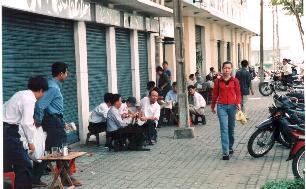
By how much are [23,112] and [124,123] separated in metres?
4.65

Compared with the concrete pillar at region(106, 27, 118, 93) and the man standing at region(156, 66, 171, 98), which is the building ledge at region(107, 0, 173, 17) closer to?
the concrete pillar at region(106, 27, 118, 93)

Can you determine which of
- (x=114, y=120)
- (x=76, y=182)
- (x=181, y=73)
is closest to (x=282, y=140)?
(x=114, y=120)

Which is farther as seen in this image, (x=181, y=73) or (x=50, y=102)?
(x=181, y=73)

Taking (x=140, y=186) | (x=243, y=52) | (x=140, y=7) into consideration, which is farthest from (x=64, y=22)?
(x=243, y=52)

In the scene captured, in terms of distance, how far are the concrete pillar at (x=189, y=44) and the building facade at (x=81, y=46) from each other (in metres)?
6.35

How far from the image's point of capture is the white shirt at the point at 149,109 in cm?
1229

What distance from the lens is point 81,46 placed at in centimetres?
1302

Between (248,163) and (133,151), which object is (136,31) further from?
(248,163)

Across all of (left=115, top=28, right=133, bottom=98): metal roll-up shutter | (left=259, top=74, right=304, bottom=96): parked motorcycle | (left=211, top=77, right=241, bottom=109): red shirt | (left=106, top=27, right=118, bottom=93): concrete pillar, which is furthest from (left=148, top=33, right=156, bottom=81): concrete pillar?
(left=211, top=77, right=241, bottom=109): red shirt

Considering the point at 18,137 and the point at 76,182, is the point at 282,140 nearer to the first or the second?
the point at 76,182

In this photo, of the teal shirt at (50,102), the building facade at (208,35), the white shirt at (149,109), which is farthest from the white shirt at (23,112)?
the building facade at (208,35)

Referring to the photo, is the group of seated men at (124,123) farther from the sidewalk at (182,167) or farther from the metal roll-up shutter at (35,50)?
the metal roll-up shutter at (35,50)

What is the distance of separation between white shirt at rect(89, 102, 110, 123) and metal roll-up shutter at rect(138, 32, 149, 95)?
631cm

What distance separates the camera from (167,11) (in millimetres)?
18359
